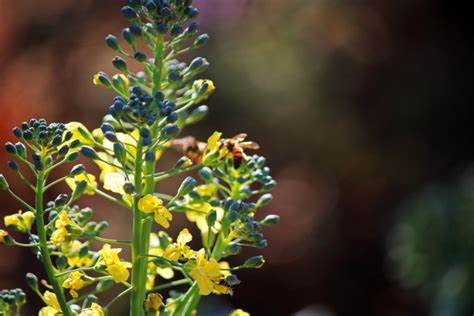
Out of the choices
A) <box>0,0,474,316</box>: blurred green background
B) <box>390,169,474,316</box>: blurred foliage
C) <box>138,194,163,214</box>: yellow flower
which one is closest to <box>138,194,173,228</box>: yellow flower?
<box>138,194,163,214</box>: yellow flower

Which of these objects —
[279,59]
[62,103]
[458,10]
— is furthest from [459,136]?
[62,103]

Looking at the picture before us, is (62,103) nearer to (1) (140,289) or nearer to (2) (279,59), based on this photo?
(2) (279,59)

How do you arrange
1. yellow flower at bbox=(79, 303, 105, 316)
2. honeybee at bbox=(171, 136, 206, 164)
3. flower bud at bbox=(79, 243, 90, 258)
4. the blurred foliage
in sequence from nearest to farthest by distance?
yellow flower at bbox=(79, 303, 105, 316), flower bud at bbox=(79, 243, 90, 258), honeybee at bbox=(171, 136, 206, 164), the blurred foliage

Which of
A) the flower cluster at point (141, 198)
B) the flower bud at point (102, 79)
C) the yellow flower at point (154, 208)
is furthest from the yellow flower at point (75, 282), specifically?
Answer: the flower bud at point (102, 79)

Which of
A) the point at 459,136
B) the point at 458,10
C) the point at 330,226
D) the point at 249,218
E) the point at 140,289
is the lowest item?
the point at 140,289

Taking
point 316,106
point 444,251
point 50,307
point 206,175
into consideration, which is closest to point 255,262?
point 206,175

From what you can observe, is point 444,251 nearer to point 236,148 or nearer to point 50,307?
Result: point 236,148

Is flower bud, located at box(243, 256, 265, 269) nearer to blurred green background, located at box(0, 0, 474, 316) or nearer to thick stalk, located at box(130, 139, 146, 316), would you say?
thick stalk, located at box(130, 139, 146, 316)
